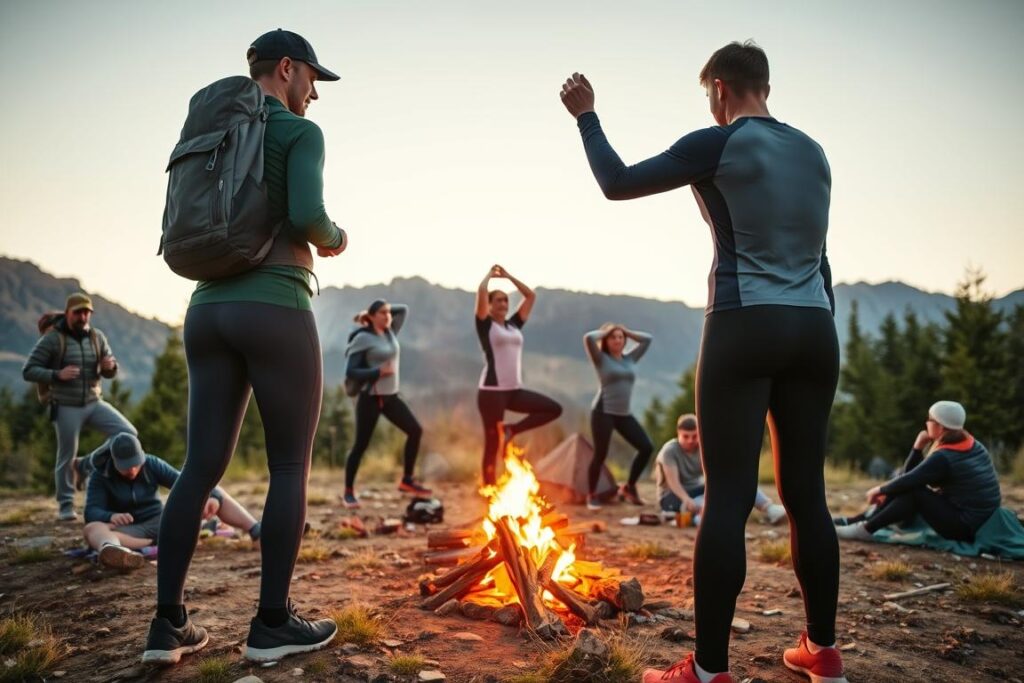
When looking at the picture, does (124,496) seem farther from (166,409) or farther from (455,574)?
(166,409)

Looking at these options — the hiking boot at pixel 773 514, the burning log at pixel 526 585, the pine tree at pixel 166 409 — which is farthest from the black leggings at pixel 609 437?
the pine tree at pixel 166 409

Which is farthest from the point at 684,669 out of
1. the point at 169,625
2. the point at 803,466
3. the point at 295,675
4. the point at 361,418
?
the point at 361,418

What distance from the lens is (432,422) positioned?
17.1 meters

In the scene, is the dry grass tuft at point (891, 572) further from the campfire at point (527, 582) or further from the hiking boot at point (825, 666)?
the hiking boot at point (825, 666)

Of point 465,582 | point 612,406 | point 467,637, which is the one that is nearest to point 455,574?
point 465,582

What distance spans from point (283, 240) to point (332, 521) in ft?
17.5

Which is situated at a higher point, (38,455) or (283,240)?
(283,240)

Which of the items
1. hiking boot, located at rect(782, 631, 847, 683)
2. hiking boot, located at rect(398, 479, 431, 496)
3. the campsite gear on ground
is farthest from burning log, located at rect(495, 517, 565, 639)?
hiking boot, located at rect(398, 479, 431, 496)

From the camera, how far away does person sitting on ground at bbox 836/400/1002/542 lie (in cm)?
565

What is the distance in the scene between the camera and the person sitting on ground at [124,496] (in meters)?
5.21

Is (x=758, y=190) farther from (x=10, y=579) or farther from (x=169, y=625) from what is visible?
(x=10, y=579)

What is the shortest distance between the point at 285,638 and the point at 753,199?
8.54 ft

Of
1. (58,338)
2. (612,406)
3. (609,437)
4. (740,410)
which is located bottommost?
(609,437)

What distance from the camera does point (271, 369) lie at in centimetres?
265
